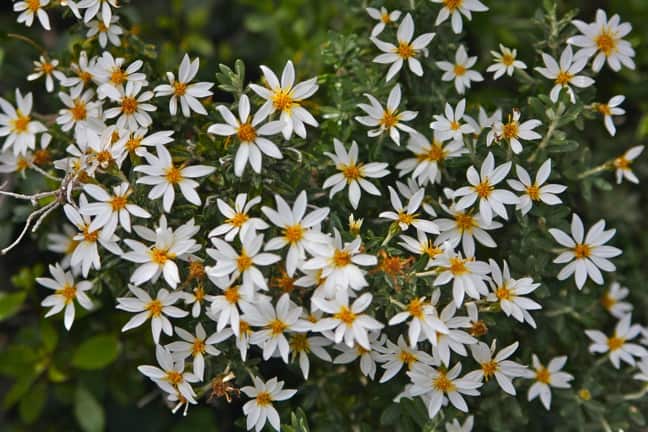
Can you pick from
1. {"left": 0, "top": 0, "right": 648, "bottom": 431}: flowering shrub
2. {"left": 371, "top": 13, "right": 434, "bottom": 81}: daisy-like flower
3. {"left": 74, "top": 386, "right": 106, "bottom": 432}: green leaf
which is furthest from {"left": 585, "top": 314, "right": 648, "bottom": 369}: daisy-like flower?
{"left": 74, "top": 386, "right": 106, "bottom": 432}: green leaf

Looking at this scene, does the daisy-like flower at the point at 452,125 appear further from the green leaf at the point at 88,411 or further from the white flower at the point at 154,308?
the green leaf at the point at 88,411

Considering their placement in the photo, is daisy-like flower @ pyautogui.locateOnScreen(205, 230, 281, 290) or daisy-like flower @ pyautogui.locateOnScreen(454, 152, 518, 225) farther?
daisy-like flower @ pyautogui.locateOnScreen(454, 152, 518, 225)

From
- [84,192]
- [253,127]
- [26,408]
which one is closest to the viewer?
[253,127]

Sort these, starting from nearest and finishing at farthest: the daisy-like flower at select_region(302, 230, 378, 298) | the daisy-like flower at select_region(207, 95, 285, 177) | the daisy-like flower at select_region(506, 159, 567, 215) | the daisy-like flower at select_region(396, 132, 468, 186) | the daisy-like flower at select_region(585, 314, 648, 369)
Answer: the daisy-like flower at select_region(302, 230, 378, 298)
the daisy-like flower at select_region(207, 95, 285, 177)
the daisy-like flower at select_region(506, 159, 567, 215)
the daisy-like flower at select_region(396, 132, 468, 186)
the daisy-like flower at select_region(585, 314, 648, 369)

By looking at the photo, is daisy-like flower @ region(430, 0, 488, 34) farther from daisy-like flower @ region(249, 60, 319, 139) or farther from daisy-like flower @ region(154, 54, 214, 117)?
daisy-like flower @ region(154, 54, 214, 117)

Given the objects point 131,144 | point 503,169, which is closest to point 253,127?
point 131,144

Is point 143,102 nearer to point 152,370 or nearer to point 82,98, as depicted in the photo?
point 82,98
